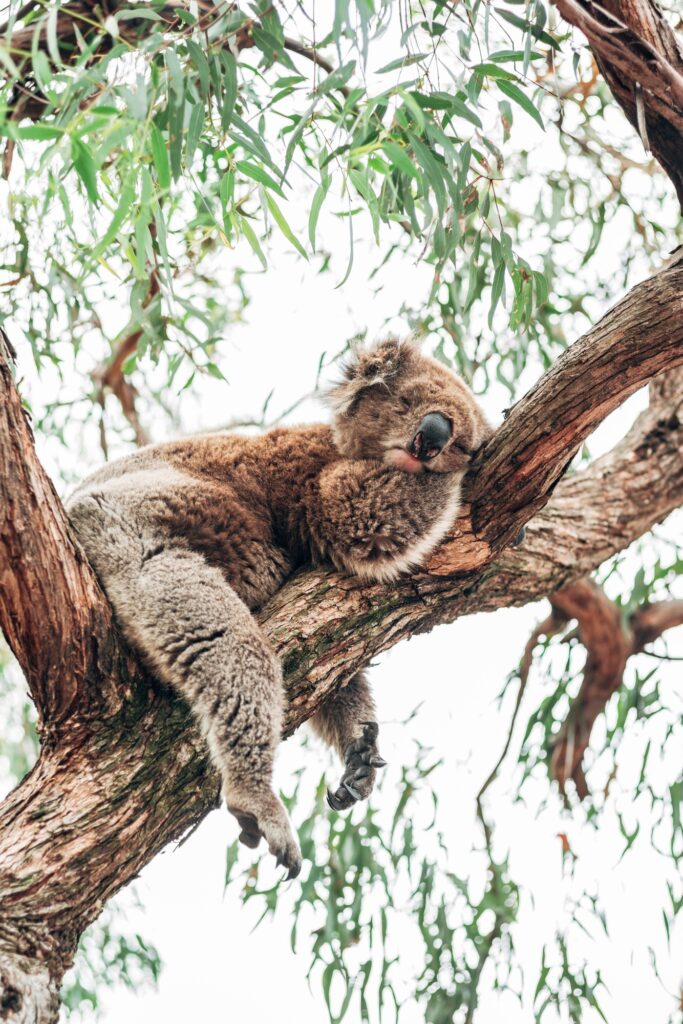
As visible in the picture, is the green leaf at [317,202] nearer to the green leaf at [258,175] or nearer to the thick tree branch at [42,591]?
the green leaf at [258,175]

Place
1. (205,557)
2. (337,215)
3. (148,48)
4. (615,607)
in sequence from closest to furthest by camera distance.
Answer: (148,48), (205,557), (337,215), (615,607)

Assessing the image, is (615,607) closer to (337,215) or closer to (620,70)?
(337,215)

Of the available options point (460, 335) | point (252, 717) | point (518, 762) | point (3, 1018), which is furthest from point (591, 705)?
point (3, 1018)

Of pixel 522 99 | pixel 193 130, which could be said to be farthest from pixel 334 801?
pixel 522 99

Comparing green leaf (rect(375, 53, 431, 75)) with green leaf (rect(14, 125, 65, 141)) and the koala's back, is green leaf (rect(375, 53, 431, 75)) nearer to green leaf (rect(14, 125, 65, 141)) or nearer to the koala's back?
green leaf (rect(14, 125, 65, 141))

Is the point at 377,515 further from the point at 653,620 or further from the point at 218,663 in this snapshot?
the point at 653,620

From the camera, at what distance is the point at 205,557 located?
8.41 feet

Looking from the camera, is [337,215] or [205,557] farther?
[337,215]

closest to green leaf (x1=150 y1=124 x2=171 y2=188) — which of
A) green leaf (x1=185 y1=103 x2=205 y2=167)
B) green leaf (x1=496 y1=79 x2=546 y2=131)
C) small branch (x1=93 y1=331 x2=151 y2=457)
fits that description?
green leaf (x1=185 y1=103 x2=205 y2=167)

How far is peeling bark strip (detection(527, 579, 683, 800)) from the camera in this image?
375cm

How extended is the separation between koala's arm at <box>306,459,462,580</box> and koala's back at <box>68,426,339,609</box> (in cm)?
10

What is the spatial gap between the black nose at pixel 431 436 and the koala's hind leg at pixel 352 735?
68 cm

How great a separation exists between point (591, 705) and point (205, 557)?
2163 millimetres

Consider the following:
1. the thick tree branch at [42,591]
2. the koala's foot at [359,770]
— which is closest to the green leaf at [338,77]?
the thick tree branch at [42,591]
